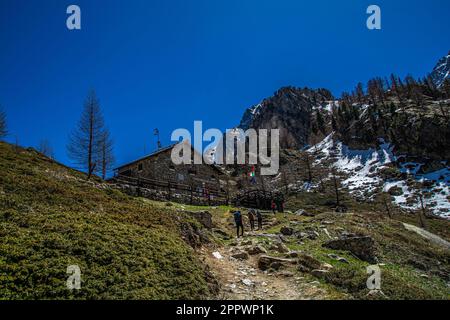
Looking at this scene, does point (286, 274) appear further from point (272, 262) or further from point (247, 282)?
point (247, 282)

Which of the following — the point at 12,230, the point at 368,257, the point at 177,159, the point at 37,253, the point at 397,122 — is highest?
the point at 397,122

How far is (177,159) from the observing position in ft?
137

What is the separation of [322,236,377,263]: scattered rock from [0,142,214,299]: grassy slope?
32.8ft

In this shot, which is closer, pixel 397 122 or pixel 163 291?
pixel 163 291

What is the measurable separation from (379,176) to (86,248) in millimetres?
90671

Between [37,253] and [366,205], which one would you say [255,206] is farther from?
[366,205]

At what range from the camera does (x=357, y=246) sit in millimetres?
17609

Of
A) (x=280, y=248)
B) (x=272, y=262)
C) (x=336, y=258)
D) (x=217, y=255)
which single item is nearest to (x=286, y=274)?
(x=272, y=262)

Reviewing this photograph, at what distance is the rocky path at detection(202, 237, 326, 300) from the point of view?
9.84 m

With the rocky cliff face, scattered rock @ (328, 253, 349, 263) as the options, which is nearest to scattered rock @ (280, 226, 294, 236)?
scattered rock @ (328, 253, 349, 263)
